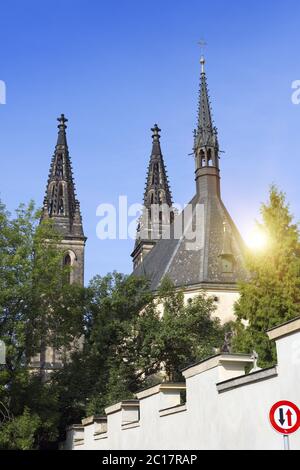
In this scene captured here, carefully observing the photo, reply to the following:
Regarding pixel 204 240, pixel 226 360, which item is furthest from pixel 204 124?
pixel 226 360

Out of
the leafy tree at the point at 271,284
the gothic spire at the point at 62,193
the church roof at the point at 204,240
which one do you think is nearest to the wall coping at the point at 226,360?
the leafy tree at the point at 271,284

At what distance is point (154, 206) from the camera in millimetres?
66250

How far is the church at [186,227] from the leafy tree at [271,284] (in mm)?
9990

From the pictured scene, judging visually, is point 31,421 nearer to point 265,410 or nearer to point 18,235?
point 18,235

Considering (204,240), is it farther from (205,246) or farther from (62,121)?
(62,121)

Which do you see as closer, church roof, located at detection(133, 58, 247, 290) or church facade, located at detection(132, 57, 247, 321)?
church facade, located at detection(132, 57, 247, 321)

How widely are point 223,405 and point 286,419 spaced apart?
99.5 inches

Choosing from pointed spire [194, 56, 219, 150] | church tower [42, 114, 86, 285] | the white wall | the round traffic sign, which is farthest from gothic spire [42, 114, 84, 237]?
the round traffic sign

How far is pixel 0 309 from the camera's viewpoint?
74.5 feet

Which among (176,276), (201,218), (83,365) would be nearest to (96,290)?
(83,365)

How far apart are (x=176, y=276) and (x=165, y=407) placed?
27146 mm

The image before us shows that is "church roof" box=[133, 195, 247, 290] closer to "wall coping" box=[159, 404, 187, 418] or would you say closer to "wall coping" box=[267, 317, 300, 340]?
"wall coping" box=[159, 404, 187, 418]

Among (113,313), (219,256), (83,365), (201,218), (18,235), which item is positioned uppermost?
(201,218)

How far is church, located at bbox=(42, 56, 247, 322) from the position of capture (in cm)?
3778
